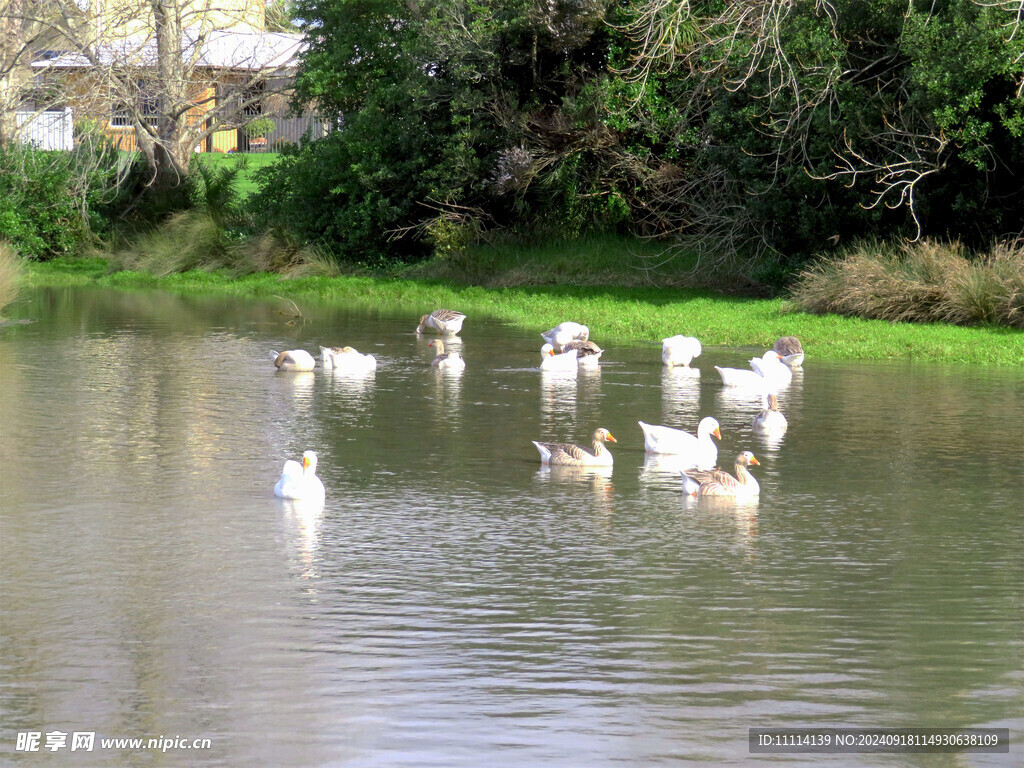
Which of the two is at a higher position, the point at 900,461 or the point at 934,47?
the point at 934,47

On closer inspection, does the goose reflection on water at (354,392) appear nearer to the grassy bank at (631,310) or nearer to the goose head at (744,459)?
the goose head at (744,459)

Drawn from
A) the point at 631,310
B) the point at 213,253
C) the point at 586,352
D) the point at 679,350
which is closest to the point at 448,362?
the point at 586,352

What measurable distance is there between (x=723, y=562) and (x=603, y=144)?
740 inches

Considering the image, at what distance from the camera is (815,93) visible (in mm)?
22312

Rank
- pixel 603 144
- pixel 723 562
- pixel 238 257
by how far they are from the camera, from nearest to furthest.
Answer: pixel 723 562, pixel 603 144, pixel 238 257

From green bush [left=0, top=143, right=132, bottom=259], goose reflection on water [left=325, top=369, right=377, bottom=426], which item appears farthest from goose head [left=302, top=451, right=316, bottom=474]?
green bush [left=0, top=143, right=132, bottom=259]

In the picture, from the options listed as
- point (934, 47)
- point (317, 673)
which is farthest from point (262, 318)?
point (317, 673)

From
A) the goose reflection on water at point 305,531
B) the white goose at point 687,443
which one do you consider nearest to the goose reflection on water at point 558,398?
the white goose at point 687,443

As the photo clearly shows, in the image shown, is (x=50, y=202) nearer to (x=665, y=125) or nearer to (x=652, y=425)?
(x=665, y=125)

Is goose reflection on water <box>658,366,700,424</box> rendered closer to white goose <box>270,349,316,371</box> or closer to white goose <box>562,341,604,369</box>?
white goose <box>562,341,604,369</box>

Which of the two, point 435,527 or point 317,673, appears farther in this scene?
point 435,527

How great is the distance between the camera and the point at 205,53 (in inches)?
1449

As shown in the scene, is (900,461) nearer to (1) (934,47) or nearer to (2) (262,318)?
(1) (934,47)

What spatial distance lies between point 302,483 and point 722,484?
111 inches
